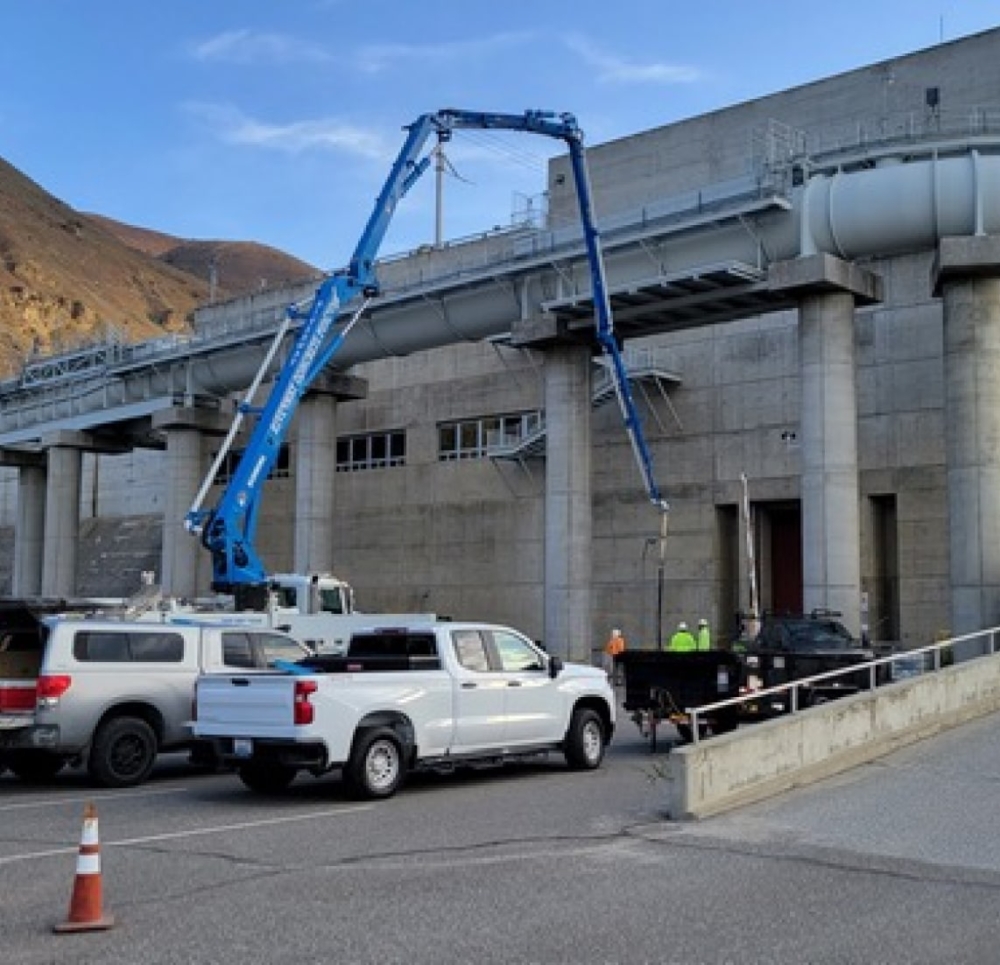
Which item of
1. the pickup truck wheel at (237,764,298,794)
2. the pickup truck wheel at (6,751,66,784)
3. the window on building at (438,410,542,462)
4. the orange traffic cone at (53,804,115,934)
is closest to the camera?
the orange traffic cone at (53,804,115,934)

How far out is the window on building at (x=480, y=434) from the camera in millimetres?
47625

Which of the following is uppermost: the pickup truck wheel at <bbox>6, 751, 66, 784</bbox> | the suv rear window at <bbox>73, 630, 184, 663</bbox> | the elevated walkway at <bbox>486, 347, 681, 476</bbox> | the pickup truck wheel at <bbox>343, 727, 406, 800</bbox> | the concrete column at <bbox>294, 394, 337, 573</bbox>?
the elevated walkway at <bbox>486, 347, 681, 476</bbox>

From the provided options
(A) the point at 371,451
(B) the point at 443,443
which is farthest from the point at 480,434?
(A) the point at 371,451

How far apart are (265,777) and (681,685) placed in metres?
6.07

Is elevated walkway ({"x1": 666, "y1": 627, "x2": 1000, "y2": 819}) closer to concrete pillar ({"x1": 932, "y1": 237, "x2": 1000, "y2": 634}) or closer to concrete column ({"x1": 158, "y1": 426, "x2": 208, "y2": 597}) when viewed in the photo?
concrete pillar ({"x1": 932, "y1": 237, "x2": 1000, "y2": 634})

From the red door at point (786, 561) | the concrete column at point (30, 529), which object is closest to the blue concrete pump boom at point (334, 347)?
the red door at point (786, 561)

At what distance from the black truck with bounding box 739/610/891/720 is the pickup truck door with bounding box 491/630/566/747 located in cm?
317

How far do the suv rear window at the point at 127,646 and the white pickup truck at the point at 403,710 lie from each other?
1716mm

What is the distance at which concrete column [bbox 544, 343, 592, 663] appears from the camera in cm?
3759

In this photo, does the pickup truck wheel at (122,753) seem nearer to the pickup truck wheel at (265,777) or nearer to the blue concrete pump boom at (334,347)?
the pickup truck wheel at (265,777)

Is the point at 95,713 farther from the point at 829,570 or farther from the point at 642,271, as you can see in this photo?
the point at 642,271

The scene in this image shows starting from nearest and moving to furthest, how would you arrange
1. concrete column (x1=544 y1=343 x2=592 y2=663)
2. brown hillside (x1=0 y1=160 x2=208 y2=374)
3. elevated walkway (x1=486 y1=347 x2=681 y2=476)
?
concrete column (x1=544 y1=343 x2=592 y2=663), elevated walkway (x1=486 y1=347 x2=681 y2=476), brown hillside (x1=0 y1=160 x2=208 y2=374)

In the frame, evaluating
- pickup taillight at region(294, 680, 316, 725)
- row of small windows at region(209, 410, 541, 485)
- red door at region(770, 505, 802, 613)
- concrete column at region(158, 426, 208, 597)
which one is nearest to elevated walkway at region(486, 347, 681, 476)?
row of small windows at region(209, 410, 541, 485)

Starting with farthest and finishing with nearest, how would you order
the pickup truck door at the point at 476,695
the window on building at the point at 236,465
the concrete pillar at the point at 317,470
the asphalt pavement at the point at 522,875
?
the window on building at the point at 236,465
the concrete pillar at the point at 317,470
the pickup truck door at the point at 476,695
the asphalt pavement at the point at 522,875
